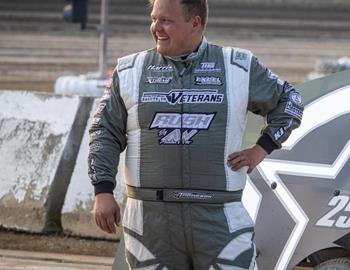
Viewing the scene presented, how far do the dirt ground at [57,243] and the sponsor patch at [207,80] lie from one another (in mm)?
3682

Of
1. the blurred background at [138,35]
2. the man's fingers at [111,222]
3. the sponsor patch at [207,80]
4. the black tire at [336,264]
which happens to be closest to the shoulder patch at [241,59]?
the sponsor patch at [207,80]

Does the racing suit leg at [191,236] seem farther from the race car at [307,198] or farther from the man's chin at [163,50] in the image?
the race car at [307,198]

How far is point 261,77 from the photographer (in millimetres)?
4199

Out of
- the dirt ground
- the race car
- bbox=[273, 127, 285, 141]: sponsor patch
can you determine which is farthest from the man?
the dirt ground

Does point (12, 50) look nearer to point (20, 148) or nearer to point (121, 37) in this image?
point (121, 37)

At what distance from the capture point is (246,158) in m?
4.18

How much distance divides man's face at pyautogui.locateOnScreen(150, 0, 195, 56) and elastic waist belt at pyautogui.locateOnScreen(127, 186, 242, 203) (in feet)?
1.68

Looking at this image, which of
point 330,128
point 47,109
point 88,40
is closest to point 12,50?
point 88,40

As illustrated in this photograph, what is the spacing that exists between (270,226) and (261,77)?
3.51 feet

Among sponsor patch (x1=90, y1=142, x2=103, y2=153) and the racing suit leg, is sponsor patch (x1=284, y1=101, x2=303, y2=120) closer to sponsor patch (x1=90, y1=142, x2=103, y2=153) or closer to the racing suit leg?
the racing suit leg

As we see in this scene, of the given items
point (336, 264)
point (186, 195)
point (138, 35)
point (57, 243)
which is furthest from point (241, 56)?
point (138, 35)

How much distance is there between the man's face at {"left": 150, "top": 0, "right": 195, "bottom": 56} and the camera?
13.5 ft

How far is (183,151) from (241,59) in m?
0.42

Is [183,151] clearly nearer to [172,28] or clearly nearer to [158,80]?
[158,80]
